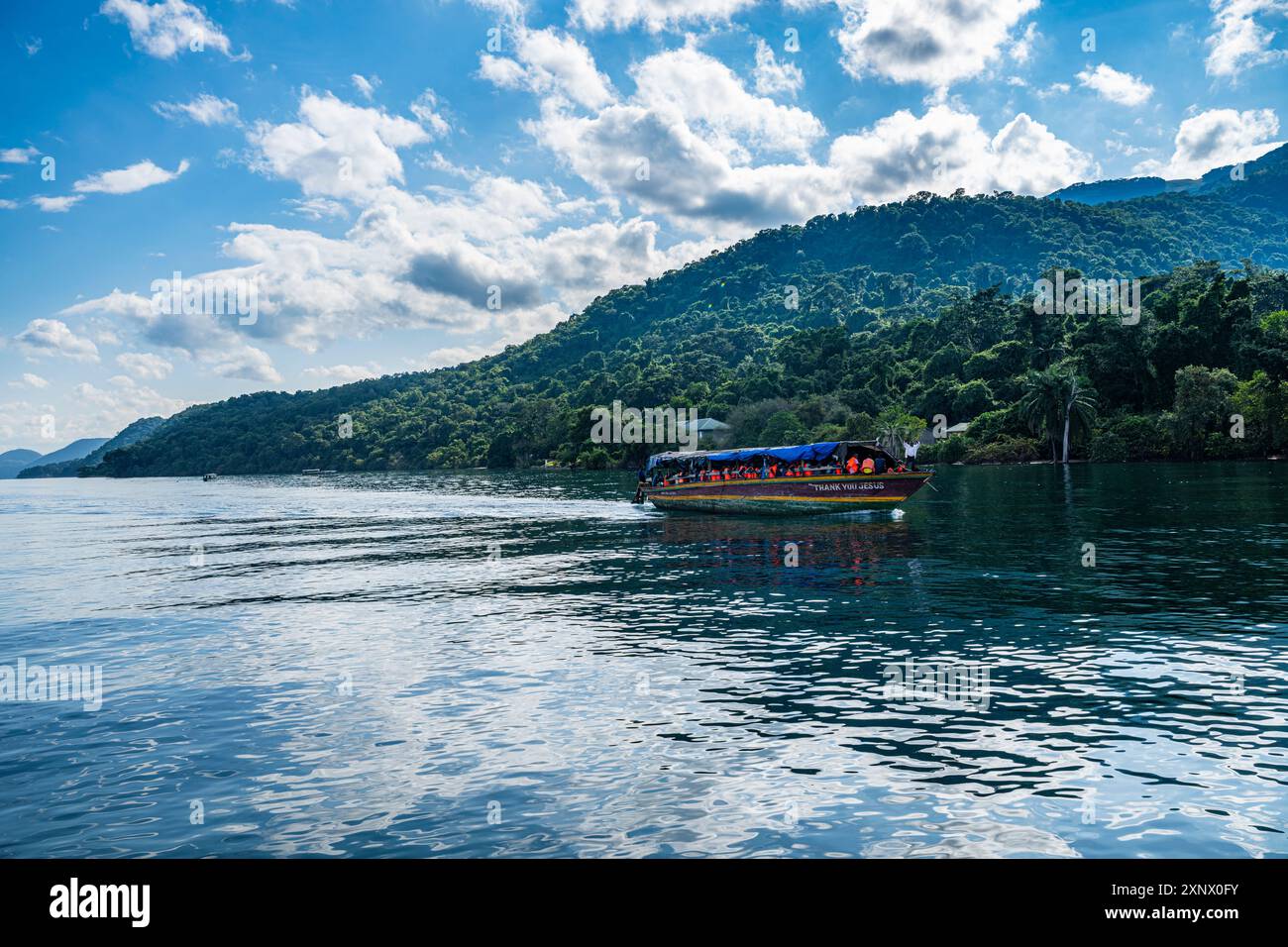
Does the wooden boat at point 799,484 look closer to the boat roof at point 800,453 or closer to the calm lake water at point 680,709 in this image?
the boat roof at point 800,453

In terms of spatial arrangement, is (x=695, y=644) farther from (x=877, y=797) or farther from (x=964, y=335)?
(x=964, y=335)

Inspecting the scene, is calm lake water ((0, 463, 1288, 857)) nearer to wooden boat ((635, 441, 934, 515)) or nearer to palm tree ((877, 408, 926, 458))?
wooden boat ((635, 441, 934, 515))

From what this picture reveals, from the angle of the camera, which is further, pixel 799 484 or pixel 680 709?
pixel 799 484

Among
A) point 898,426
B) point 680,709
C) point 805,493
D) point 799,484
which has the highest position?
point 898,426

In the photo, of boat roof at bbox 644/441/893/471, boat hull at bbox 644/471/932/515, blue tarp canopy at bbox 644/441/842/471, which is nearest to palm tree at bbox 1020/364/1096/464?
blue tarp canopy at bbox 644/441/842/471

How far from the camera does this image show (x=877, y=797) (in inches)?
498

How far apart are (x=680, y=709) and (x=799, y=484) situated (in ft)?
159

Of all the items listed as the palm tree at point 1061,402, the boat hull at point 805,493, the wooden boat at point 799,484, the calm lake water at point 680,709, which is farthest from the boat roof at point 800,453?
the palm tree at point 1061,402

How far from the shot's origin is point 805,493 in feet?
211

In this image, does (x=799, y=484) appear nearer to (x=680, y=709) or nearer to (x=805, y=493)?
(x=805, y=493)

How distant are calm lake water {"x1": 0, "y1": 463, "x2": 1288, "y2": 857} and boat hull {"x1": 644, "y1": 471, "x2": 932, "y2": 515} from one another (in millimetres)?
19989

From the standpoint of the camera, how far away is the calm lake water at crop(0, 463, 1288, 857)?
39.5 ft

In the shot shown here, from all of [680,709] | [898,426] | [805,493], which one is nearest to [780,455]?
[805,493]
